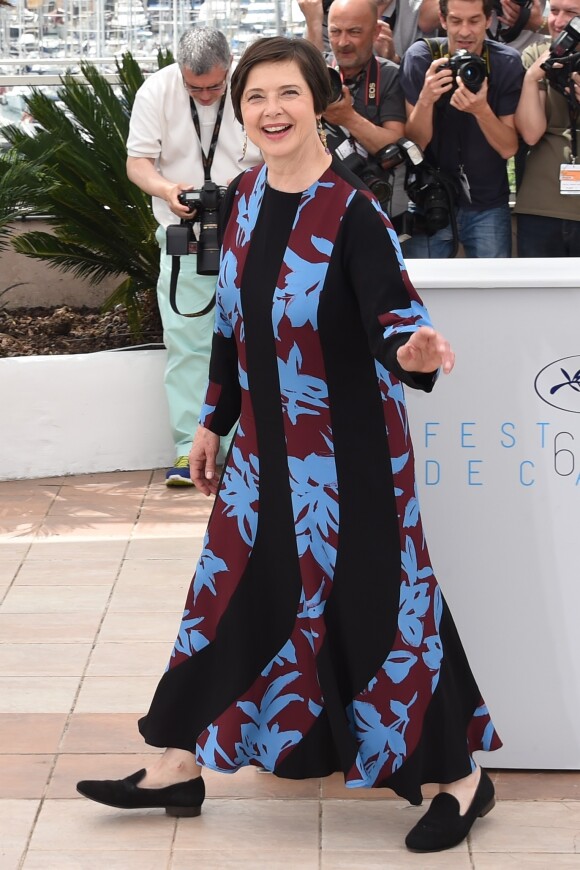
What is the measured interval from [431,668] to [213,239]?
2602mm

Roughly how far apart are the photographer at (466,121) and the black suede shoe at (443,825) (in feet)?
9.66

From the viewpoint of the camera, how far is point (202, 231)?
5188 mm

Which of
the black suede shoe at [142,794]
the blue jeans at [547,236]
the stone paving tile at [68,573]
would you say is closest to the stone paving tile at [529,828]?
the black suede shoe at [142,794]

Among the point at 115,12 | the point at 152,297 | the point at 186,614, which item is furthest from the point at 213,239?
the point at 115,12

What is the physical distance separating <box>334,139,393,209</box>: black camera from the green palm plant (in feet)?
5.22

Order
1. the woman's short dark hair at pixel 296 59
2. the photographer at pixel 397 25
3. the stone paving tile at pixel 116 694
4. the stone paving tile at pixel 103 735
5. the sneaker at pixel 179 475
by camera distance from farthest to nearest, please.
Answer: the photographer at pixel 397 25, the sneaker at pixel 179 475, the stone paving tile at pixel 116 694, the stone paving tile at pixel 103 735, the woman's short dark hair at pixel 296 59

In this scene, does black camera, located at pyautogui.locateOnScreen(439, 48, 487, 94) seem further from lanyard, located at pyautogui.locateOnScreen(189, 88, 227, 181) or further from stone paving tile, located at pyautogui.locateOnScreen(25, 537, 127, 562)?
stone paving tile, located at pyautogui.locateOnScreen(25, 537, 127, 562)

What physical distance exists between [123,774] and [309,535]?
37.5 inches

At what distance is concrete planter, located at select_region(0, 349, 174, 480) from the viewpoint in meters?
6.24

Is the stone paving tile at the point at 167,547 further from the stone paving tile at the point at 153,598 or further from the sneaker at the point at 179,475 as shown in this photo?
the sneaker at the point at 179,475

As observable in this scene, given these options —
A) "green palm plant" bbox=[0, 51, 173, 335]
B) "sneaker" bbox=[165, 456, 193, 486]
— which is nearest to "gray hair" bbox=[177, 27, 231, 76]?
"green palm plant" bbox=[0, 51, 173, 335]

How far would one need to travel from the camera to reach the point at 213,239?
17.0 feet

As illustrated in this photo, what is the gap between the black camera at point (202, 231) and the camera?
16.7ft

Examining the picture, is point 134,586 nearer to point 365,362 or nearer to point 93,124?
point 365,362
